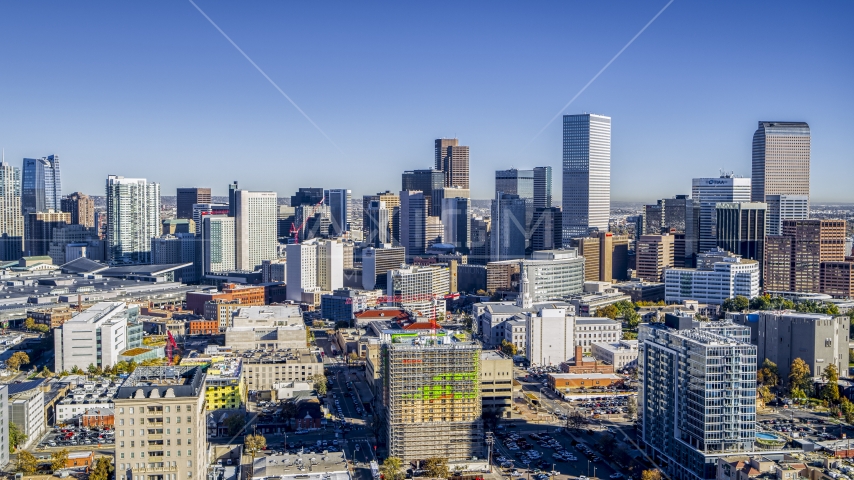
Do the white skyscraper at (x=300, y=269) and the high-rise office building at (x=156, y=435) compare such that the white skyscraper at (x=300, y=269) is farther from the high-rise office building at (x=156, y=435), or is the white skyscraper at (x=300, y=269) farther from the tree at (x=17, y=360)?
the high-rise office building at (x=156, y=435)

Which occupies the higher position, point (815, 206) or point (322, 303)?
point (815, 206)

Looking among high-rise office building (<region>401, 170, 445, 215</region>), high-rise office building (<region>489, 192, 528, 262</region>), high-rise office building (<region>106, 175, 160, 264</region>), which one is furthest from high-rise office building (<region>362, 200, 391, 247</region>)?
high-rise office building (<region>106, 175, 160, 264</region>)

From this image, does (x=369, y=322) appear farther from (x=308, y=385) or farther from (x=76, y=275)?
(x=76, y=275)

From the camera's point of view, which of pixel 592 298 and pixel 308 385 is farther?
pixel 592 298

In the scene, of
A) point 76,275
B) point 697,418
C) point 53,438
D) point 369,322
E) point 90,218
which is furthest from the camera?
point 90,218

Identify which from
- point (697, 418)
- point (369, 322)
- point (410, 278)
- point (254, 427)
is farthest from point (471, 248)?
point (697, 418)

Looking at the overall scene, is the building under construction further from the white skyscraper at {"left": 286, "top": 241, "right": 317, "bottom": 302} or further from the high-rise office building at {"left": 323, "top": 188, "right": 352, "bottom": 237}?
the high-rise office building at {"left": 323, "top": 188, "right": 352, "bottom": 237}
